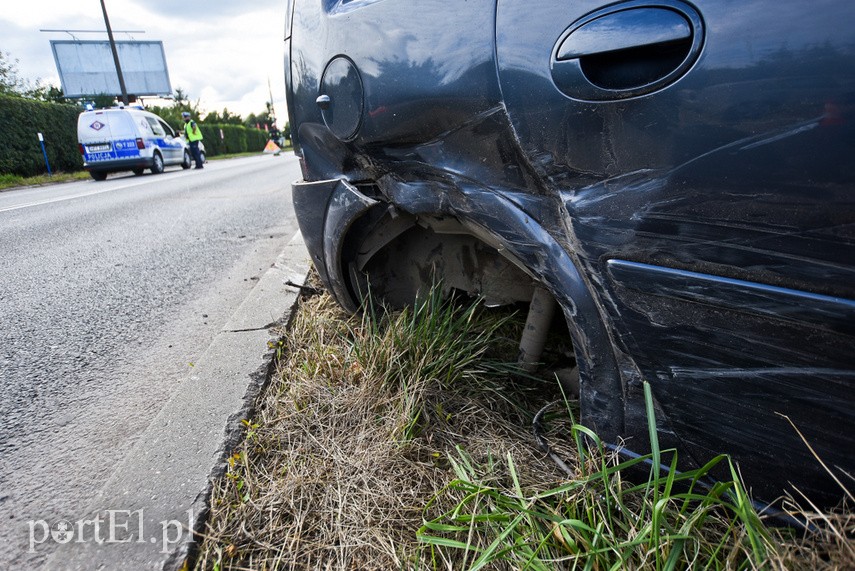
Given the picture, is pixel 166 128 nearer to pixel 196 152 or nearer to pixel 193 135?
pixel 193 135

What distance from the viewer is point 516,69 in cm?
102

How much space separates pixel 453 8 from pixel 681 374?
955mm

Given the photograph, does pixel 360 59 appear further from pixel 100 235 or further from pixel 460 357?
pixel 100 235

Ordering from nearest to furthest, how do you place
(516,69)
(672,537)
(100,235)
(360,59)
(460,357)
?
(672,537) → (516,69) → (360,59) → (460,357) → (100,235)

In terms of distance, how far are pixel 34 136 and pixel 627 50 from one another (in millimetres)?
19045

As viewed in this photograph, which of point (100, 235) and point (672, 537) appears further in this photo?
point (100, 235)

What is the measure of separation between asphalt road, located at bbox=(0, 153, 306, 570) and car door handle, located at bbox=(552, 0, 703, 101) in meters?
1.67

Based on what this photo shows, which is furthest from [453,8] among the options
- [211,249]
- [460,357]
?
[211,249]

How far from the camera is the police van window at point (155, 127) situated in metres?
14.0

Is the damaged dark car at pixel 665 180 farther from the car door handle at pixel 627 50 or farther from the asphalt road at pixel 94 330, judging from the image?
the asphalt road at pixel 94 330

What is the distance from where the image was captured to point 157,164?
13812mm

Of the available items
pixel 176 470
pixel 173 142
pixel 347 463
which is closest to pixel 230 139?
pixel 173 142

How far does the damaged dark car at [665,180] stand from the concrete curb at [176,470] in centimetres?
93

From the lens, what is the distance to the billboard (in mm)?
28922
